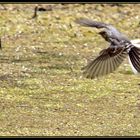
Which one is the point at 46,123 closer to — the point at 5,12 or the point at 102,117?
the point at 102,117

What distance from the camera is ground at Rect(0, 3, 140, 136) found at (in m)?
6.34

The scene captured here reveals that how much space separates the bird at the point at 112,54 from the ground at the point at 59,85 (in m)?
0.98

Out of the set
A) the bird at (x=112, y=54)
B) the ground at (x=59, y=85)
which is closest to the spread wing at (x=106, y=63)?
the bird at (x=112, y=54)

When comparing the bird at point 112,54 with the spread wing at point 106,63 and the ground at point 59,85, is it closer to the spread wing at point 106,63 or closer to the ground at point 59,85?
the spread wing at point 106,63

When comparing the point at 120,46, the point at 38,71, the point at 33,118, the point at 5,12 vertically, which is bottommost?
the point at 5,12

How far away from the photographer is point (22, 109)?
6.88m

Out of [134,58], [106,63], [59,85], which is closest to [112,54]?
[106,63]

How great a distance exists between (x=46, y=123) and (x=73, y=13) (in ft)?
24.7

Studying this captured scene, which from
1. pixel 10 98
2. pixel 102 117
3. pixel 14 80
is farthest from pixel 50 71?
pixel 102 117

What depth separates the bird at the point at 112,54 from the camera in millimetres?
5113

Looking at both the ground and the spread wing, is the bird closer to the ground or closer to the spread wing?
the spread wing

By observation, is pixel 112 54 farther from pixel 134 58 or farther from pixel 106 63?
pixel 134 58

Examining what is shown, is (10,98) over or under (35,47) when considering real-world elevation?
over

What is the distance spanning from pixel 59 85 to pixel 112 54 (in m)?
2.76
